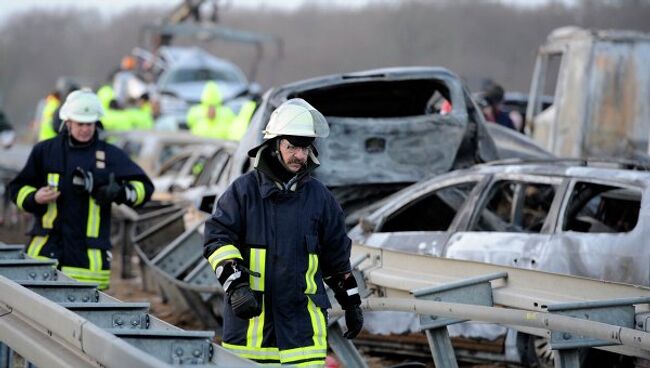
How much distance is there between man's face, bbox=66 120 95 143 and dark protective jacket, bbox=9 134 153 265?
61 millimetres

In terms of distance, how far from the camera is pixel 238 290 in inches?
196

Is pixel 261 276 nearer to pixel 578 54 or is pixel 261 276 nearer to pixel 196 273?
pixel 196 273

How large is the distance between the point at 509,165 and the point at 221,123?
41.6 feet

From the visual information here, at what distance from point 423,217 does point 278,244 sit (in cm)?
422

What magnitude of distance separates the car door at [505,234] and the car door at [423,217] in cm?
12

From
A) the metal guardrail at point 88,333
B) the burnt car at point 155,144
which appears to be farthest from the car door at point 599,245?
the burnt car at point 155,144

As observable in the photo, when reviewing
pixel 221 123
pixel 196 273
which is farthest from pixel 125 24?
pixel 196 273

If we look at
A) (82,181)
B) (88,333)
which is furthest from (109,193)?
(88,333)

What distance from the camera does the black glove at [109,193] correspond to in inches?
299

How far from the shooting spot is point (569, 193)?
744 cm

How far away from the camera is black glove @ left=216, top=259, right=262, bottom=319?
494 cm

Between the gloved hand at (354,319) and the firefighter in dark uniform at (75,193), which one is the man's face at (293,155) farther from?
the firefighter in dark uniform at (75,193)

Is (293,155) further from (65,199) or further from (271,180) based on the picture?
(65,199)

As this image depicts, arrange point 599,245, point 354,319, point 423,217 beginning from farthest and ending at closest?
1. point 423,217
2. point 599,245
3. point 354,319
